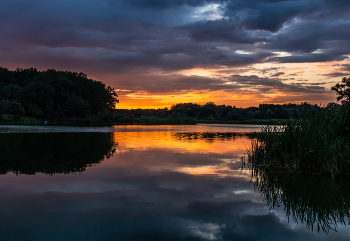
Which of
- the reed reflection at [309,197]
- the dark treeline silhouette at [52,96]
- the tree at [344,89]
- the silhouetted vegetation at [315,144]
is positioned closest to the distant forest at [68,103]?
the dark treeline silhouette at [52,96]

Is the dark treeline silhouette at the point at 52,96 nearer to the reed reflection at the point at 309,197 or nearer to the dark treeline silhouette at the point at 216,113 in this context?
the dark treeline silhouette at the point at 216,113

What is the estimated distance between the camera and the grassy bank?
342 inches

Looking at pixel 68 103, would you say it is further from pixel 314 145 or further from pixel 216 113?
pixel 314 145

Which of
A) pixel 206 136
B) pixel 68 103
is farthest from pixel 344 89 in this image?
pixel 68 103

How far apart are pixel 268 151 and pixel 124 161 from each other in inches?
245

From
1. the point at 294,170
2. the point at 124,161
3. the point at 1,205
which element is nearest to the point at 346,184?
the point at 294,170

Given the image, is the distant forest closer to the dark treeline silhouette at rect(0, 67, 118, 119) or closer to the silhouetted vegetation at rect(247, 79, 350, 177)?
the dark treeline silhouette at rect(0, 67, 118, 119)

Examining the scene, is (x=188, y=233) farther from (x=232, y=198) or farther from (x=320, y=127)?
(x=320, y=127)

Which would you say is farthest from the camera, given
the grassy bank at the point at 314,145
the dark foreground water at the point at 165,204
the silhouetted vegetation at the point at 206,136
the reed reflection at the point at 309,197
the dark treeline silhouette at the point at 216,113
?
Answer: the dark treeline silhouette at the point at 216,113

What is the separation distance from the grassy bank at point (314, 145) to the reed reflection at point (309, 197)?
1.93 ft

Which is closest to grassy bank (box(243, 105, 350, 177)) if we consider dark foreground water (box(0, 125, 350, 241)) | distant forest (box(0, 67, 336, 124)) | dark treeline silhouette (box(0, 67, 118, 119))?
dark foreground water (box(0, 125, 350, 241))

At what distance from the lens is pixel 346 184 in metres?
8.03

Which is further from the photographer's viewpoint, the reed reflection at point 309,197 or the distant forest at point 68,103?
the distant forest at point 68,103

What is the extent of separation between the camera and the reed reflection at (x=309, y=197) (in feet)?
18.0
